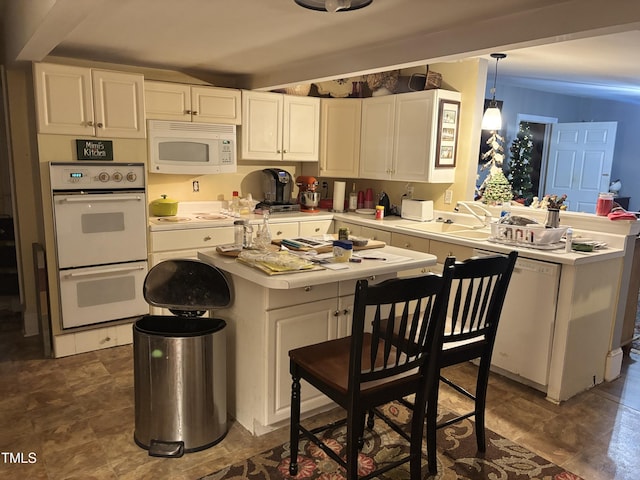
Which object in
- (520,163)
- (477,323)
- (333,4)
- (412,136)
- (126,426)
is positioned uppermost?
(333,4)

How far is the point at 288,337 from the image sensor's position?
2.41 m

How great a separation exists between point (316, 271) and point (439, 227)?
2202mm

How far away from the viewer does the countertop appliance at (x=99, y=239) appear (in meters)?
3.34

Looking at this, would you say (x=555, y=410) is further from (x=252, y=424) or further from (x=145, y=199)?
(x=145, y=199)

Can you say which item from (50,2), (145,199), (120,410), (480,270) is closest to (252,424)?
(120,410)

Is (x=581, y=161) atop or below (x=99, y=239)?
atop

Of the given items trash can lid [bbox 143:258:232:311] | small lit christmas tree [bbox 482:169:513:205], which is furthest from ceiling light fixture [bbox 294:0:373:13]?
small lit christmas tree [bbox 482:169:513:205]

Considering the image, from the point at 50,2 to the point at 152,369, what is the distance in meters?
1.66

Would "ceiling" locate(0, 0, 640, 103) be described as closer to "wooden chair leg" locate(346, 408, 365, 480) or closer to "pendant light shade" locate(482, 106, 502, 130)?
"pendant light shade" locate(482, 106, 502, 130)

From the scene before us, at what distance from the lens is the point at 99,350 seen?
361 cm

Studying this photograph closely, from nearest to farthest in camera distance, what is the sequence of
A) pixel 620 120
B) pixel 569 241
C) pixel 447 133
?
pixel 569 241, pixel 447 133, pixel 620 120

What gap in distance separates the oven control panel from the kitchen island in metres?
1.25

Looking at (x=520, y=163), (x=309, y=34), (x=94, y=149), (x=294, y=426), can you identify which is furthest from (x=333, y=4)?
(x=520, y=163)

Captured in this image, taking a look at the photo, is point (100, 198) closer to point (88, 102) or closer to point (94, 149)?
point (94, 149)
